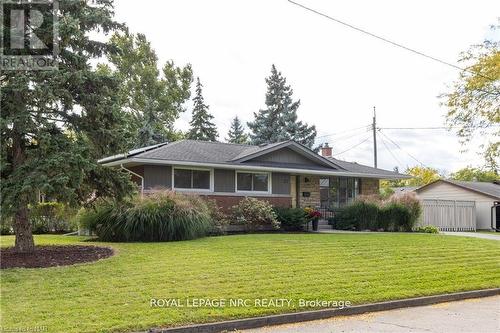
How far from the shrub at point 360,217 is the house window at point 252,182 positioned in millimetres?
4153

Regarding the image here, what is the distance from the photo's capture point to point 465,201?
30.6m

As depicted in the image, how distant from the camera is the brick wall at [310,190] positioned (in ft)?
84.2

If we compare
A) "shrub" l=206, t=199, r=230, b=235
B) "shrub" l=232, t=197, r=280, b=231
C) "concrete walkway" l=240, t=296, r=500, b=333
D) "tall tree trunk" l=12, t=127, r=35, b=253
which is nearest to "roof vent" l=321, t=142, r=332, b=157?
"shrub" l=232, t=197, r=280, b=231

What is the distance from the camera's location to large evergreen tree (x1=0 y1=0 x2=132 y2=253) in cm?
1009

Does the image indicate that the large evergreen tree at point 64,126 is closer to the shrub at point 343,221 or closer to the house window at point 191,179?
the house window at point 191,179

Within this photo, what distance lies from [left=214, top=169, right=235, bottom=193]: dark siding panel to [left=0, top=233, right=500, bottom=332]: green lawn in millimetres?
7120

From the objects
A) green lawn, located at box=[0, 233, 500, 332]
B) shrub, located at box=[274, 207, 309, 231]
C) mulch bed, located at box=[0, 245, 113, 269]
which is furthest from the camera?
shrub, located at box=[274, 207, 309, 231]

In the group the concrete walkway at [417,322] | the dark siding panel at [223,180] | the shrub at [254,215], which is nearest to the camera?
the concrete walkway at [417,322]

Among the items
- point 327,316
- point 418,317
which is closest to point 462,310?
point 418,317

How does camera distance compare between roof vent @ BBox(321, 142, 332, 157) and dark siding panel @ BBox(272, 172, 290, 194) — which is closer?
dark siding panel @ BBox(272, 172, 290, 194)

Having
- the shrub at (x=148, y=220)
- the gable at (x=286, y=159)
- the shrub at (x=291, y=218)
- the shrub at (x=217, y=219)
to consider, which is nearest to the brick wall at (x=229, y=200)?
the shrub at (x=217, y=219)

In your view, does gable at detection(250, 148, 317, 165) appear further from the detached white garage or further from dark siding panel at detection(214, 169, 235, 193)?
the detached white garage

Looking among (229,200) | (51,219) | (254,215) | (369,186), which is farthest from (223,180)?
(369,186)

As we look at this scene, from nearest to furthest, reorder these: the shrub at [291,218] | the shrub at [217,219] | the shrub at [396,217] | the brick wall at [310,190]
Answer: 1. the shrub at [217,219]
2. the shrub at [291,218]
3. the shrub at [396,217]
4. the brick wall at [310,190]
